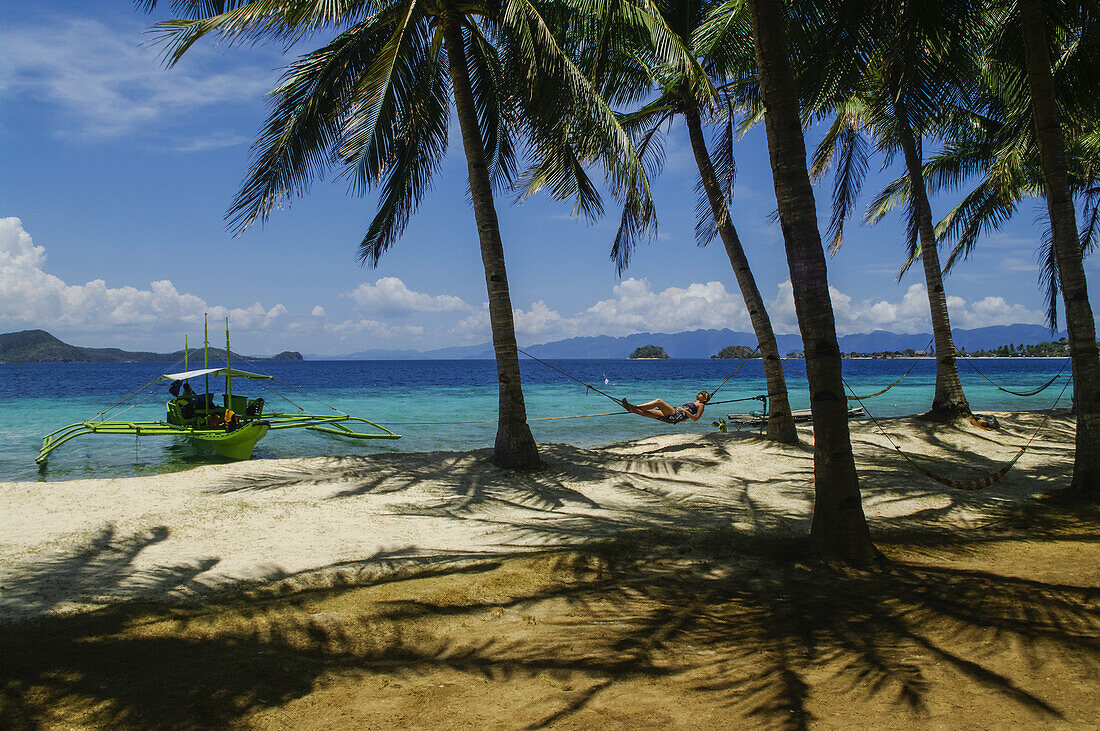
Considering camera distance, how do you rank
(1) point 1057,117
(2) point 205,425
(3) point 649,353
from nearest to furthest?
(1) point 1057,117 < (2) point 205,425 < (3) point 649,353

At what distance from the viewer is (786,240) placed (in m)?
4.41

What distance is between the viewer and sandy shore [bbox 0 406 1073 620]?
4270mm

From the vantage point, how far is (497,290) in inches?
300

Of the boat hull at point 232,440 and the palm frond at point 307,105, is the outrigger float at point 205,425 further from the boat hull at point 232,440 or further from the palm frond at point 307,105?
the palm frond at point 307,105

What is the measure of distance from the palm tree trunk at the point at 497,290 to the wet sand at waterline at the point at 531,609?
3.31ft

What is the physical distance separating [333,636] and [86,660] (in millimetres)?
1069

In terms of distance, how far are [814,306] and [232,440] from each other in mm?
10069

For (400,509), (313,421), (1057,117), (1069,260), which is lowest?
(400,509)

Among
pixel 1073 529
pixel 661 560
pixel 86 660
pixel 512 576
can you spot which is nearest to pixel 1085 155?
pixel 1073 529

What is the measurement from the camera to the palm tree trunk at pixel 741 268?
371 inches

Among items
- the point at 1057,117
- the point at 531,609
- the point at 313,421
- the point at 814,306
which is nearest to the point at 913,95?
the point at 1057,117

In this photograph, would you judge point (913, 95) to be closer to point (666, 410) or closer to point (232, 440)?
point (666, 410)

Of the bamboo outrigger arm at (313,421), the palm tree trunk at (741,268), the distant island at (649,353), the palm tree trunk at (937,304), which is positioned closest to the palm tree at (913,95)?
the palm tree trunk at (937,304)

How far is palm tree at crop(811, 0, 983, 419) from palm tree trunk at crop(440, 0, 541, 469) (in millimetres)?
3855
